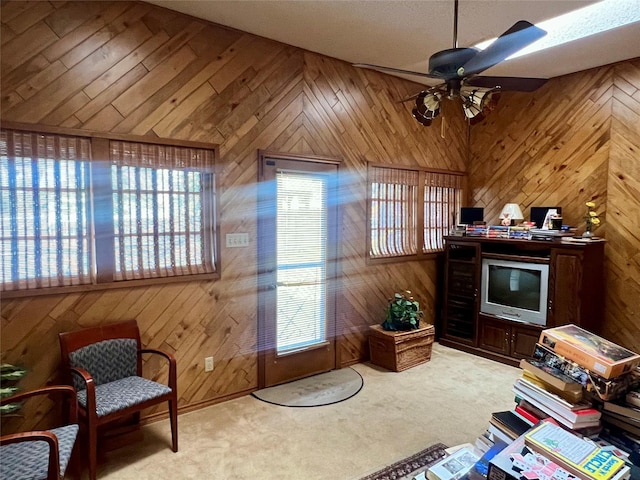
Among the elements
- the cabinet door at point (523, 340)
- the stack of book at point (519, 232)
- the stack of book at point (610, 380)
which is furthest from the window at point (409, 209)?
the stack of book at point (610, 380)

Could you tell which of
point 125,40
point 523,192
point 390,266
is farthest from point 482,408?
point 125,40

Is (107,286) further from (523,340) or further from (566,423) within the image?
(523,340)

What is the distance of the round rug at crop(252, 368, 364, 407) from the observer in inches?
133

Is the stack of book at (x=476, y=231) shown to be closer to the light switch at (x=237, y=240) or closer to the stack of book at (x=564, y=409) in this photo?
the light switch at (x=237, y=240)

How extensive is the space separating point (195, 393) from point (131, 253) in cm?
125

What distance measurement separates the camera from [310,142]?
3850 mm

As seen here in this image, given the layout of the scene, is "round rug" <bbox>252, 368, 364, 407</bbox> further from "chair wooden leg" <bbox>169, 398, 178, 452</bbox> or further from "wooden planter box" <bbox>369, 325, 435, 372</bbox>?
"chair wooden leg" <bbox>169, 398, 178, 452</bbox>

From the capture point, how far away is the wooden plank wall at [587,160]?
13.1 ft

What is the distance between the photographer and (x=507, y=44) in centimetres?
196

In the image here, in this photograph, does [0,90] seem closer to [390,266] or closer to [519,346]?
[390,266]

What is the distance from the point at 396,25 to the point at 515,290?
9.47 ft

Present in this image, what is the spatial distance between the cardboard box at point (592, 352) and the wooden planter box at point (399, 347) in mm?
2379

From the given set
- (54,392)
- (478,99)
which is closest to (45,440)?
(54,392)

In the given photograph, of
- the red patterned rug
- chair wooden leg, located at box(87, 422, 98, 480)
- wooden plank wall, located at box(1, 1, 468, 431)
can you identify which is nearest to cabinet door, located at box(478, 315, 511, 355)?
wooden plank wall, located at box(1, 1, 468, 431)
